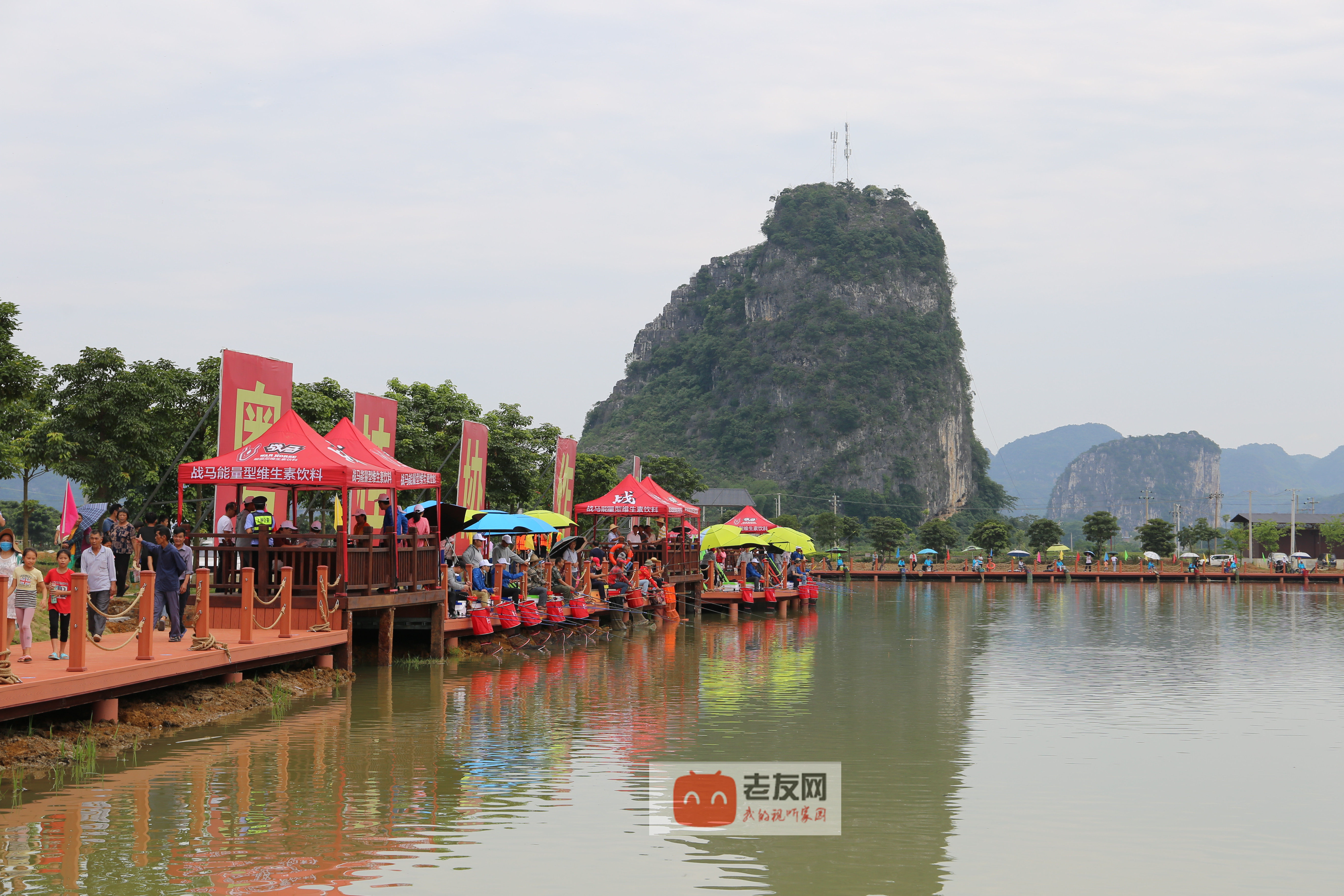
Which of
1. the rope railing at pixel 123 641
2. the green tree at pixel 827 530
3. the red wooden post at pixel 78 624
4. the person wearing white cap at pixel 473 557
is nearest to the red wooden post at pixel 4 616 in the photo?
the red wooden post at pixel 78 624

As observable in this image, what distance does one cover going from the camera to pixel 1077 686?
70.0 feet

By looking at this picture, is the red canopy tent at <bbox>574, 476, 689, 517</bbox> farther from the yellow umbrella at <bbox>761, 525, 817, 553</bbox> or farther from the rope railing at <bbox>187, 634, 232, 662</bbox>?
the rope railing at <bbox>187, 634, 232, 662</bbox>

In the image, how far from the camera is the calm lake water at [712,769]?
30.7ft

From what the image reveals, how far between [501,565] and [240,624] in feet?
27.0

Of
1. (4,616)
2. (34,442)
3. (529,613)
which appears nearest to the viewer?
(4,616)

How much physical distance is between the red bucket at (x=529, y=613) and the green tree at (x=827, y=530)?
223ft

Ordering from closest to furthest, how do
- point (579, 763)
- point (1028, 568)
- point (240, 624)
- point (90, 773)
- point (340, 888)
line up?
1. point (340, 888)
2. point (90, 773)
3. point (579, 763)
4. point (240, 624)
5. point (1028, 568)

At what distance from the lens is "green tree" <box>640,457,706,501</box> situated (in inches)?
3393

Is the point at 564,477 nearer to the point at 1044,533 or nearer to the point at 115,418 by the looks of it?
the point at 115,418

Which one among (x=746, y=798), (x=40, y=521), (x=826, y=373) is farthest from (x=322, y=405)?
(x=826, y=373)

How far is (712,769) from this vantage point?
1322 centimetres

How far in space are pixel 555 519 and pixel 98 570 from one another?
56.9ft

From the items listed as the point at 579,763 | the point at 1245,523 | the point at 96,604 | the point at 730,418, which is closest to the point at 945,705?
the point at 579,763

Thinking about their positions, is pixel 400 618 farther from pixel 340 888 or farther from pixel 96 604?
pixel 340 888
